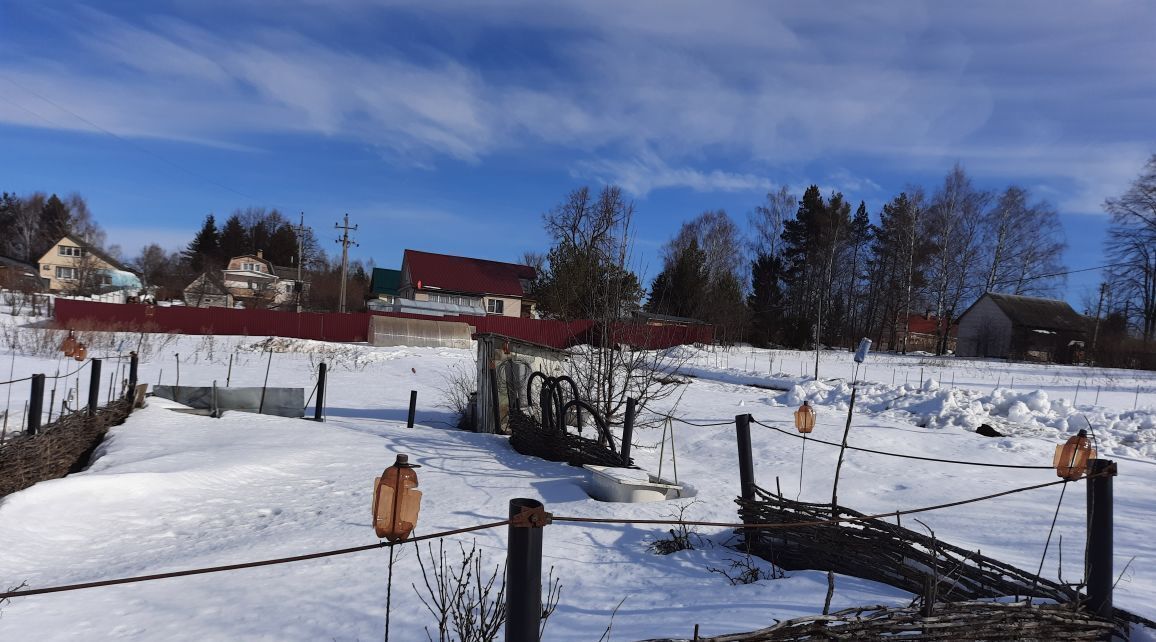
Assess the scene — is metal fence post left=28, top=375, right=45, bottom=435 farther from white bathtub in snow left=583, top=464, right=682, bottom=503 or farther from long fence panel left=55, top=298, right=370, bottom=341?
long fence panel left=55, top=298, right=370, bottom=341

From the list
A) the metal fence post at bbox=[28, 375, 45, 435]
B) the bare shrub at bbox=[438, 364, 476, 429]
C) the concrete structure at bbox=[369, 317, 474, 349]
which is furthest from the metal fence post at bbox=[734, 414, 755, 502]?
the concrete structure at bbox=[369, 317, 474, 349]

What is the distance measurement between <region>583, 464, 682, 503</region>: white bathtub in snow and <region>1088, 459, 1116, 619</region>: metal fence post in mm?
3638

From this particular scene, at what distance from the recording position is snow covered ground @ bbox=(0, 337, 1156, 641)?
11.6ft

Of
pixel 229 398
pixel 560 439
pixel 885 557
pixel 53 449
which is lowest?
pixel 53 449

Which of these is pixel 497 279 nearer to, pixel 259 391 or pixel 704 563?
pixel 259 391

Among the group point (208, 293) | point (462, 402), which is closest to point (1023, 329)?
point (462, 402)

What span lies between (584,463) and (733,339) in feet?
91.8

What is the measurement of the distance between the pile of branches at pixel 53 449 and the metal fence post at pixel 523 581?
21.4 feet

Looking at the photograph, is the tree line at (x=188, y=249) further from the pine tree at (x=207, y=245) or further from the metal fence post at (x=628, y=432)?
the metal fence post at (x=628, y=432)

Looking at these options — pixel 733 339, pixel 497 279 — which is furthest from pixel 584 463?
pixel 497 279

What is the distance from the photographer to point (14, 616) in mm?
3498

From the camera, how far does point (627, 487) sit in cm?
613

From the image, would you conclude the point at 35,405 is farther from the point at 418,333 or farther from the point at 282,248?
the point at 282,248

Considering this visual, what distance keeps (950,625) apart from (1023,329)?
3997 cm
